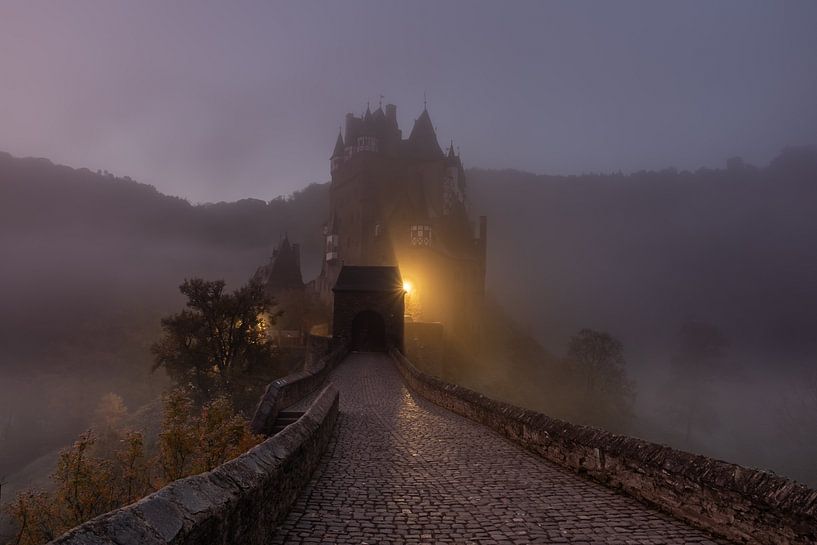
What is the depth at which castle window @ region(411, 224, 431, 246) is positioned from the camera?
62000 mm

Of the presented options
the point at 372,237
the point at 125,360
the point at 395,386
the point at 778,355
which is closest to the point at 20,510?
the point at 395,386

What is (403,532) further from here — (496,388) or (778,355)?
(778,355)

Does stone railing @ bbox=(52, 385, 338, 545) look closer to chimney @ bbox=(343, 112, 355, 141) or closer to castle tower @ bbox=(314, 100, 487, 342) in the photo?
castle tower @ bbox=(314, 100, 487, 342)

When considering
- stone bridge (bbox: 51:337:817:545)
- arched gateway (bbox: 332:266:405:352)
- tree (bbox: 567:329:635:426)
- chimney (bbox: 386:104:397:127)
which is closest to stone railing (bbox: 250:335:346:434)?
stone bridge (bbox: 51:337:817:545)

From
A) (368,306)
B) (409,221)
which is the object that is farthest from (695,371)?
(368,306)

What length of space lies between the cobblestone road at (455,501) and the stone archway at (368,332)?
23457mm

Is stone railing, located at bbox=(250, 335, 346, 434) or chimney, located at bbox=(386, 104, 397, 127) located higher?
chimney, located at bbox=(386, 104, 397, 127)

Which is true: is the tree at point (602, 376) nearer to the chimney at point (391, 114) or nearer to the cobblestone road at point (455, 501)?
the chimney at point (391, 114)

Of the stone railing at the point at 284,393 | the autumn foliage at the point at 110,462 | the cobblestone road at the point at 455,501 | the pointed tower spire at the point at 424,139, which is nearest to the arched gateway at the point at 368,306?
the stone railing at the point at 284,393

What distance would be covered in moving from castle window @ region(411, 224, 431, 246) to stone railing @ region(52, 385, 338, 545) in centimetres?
5548

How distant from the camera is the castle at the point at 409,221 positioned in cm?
6138

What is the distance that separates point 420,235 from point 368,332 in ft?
94.0

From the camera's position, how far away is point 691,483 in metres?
5.59

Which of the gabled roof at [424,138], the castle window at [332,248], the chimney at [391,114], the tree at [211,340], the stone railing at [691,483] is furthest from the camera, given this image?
the chimney at [391,114]
